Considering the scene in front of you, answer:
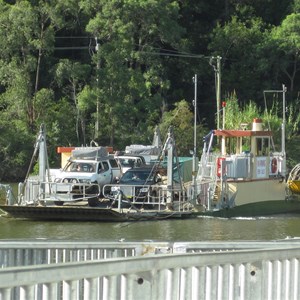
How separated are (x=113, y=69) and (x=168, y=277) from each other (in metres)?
46.3

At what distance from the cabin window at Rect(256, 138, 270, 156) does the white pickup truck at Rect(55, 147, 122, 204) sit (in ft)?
17.2

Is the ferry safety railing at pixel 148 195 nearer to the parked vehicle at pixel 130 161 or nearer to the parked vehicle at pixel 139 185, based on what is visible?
the parked vehicle at pixel 139 185

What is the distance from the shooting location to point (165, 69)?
5778 cm

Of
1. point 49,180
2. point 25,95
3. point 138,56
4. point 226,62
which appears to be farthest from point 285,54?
point 49,180

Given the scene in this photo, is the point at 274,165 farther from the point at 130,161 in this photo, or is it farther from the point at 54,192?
the point at 54,192

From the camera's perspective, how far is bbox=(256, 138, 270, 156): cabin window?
30.5m

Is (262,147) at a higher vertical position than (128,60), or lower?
lower

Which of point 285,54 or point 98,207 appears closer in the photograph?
point 98,207

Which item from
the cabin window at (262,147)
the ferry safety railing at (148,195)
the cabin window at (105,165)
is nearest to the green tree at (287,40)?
the cabin window at (262,147)

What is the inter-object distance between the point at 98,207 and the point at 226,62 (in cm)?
3555

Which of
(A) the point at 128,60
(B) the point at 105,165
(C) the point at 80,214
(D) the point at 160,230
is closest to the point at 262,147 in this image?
(B) the point at 105,165

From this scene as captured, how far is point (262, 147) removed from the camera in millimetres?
30516

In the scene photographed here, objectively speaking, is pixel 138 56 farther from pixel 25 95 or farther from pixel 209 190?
pixel 209 190

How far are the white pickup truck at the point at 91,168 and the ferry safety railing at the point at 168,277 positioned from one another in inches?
892
